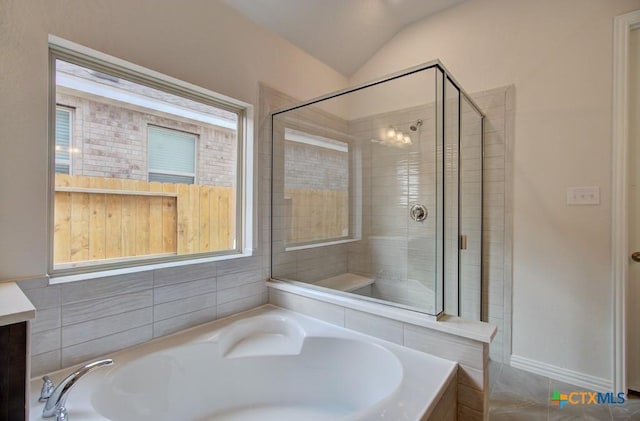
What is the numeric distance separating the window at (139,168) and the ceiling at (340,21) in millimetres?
696

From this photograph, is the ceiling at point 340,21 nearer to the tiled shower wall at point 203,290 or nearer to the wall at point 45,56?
the wall at point 45,56

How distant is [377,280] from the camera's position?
8.08ft

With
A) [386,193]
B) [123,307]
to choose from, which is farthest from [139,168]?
[386,193]

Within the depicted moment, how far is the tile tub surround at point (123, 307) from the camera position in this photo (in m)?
1.23

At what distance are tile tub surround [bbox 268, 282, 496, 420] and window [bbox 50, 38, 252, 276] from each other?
35.5 inches

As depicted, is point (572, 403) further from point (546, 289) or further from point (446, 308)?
point (446, 308)

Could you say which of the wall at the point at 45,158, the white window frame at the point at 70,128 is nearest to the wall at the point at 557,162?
the wall at the point at 45,158

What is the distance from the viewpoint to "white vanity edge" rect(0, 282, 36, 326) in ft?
2.40

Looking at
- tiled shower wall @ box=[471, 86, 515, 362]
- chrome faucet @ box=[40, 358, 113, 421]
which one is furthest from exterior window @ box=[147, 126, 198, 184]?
tiled shower wall @ box=[471, 86, 515, 362]

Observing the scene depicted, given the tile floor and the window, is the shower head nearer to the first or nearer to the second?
the window

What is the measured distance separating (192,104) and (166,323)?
1.33 metres

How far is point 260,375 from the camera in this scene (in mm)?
1573

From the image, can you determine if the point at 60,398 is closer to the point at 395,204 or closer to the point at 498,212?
the point at 395,204

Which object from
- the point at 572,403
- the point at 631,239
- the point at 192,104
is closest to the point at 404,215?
the point at 631,239
